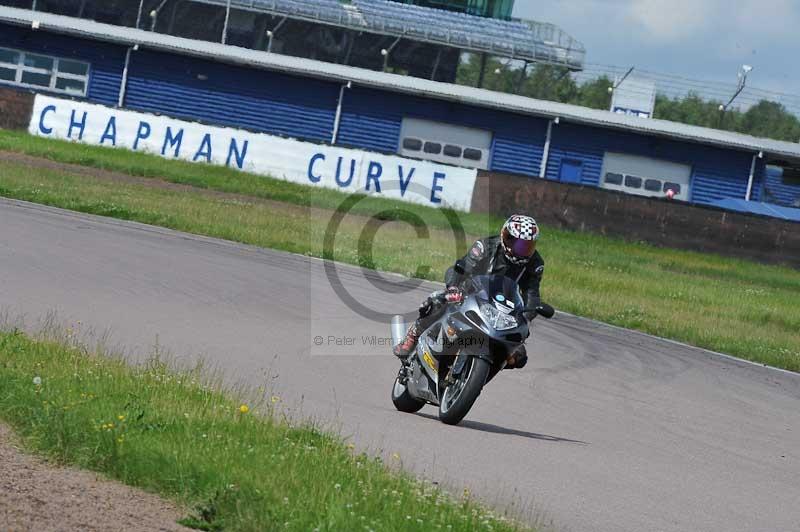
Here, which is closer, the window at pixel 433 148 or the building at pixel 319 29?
the window at pixel 433 148

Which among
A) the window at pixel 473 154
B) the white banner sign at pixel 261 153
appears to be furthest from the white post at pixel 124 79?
the window at pixel 473 154

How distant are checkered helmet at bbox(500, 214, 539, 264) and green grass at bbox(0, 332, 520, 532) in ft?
7.13

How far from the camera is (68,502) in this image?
19.0ft

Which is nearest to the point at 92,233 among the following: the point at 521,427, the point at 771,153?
the point at 521,427

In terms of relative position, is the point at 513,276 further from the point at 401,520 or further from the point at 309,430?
the point at 401,520

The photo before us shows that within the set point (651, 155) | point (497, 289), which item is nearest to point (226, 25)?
point (651, 155)

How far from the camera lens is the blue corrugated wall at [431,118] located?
46281 millimetres

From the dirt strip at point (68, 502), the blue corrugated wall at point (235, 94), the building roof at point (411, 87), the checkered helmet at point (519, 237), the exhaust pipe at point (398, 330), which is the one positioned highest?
the building roof at point (411, 87)

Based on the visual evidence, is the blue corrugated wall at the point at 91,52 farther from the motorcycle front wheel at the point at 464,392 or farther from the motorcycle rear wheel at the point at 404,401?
the motorcycle front wheel at the point at 464,392

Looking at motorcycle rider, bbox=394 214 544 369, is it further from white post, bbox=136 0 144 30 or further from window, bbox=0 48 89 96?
white post, bbox=136 0 144 30

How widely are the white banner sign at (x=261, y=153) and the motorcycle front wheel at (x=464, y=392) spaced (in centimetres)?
2214

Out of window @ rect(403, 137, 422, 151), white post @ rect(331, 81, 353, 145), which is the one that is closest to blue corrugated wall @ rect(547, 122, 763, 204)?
window @ rect(403, 137, 422, 151)

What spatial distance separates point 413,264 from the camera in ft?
74.6

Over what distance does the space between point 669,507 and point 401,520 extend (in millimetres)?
2280
